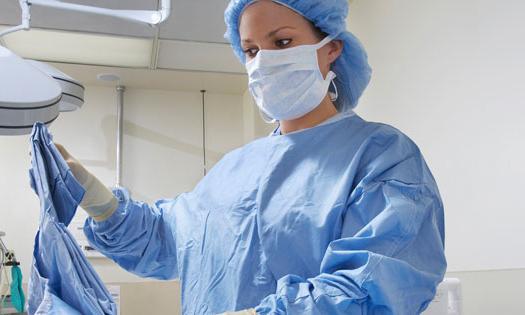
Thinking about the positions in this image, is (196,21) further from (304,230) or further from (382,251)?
(382,251)

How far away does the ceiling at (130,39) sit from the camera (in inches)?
90.4

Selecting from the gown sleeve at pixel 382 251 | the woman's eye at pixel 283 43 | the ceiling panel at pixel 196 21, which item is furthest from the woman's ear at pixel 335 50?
the ceiling panel at pixel 196 21

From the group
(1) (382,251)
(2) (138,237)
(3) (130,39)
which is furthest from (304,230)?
(3) (130,39)

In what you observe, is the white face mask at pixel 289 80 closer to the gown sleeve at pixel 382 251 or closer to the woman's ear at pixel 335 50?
the woman's ear at pixel 335 50

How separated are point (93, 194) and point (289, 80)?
0.46 metres

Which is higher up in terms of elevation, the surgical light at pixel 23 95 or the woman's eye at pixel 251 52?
the woman's eye at pixel 251 52

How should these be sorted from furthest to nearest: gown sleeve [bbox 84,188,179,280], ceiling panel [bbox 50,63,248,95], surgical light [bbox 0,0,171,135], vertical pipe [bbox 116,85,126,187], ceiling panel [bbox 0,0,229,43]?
vertical pipe [bbox 116,85,126,187]
ceiling panel [bbox 50,63,248,95]
ceiling panel [bbox 0,0,229,43]
gown sleeve [bbox 84,188,179,280]
surgical light [bbox 0,0,171,135]

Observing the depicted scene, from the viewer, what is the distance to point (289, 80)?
3.17 ft

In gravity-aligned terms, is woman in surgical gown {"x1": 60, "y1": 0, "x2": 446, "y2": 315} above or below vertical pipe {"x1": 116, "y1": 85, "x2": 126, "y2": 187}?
below

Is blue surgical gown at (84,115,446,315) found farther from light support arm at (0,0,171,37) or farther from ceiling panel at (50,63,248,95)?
ceiling panel at (50,63,248,95)

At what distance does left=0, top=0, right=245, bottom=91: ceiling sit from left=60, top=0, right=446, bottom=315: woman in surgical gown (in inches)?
54.4

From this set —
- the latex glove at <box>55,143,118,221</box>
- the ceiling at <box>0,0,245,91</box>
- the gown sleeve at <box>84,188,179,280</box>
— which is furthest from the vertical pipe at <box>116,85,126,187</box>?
the latex glove at <box>55,143,118,221</box>

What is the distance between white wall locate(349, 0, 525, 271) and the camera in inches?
50.7

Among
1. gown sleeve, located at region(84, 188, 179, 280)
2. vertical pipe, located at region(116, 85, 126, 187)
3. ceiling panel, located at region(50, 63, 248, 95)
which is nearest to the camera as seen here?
gown sleeve, located at region(84, 188, 179, 280)
